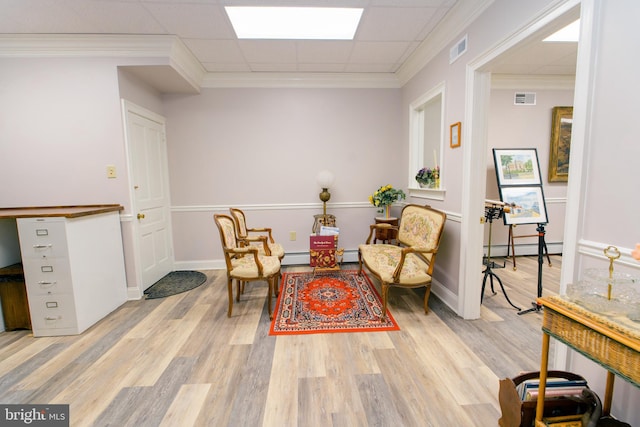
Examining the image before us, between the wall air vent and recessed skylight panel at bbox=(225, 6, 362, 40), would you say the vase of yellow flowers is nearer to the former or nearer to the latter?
the wall air vent

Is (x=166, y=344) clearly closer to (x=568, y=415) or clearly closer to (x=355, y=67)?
(x=568, y=415)

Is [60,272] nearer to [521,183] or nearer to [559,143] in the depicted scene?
[521,183]

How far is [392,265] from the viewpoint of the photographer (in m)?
2.66

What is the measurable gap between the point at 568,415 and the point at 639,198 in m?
0.99

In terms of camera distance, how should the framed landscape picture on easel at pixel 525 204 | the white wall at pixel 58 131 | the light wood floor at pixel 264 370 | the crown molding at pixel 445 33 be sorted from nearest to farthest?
the light wood floor at pixel 264 370 → the crown molding at pixel 445 33 → the white wall at pixel 58 131 → the framed landscape picture on easel at pixel 525 204

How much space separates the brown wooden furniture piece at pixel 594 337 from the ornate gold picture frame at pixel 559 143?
13.3 feet

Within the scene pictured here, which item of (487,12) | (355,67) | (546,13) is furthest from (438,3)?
(355,67)

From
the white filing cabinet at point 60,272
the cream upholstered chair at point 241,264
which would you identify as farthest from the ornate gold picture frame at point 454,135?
the white filing cabinet at point 60,272

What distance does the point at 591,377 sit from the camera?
1.38 meters

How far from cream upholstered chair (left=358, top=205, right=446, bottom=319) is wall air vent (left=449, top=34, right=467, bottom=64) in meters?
1.43

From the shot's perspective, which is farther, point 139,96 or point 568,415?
point 139,96

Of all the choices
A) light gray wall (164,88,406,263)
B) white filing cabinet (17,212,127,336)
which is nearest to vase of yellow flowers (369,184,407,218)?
light gray wall (164,88,406,263)

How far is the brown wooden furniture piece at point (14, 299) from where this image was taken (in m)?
2.29

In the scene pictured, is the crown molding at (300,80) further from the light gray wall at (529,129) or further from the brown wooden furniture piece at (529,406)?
the brown wooden furniture piece at (529,406)
